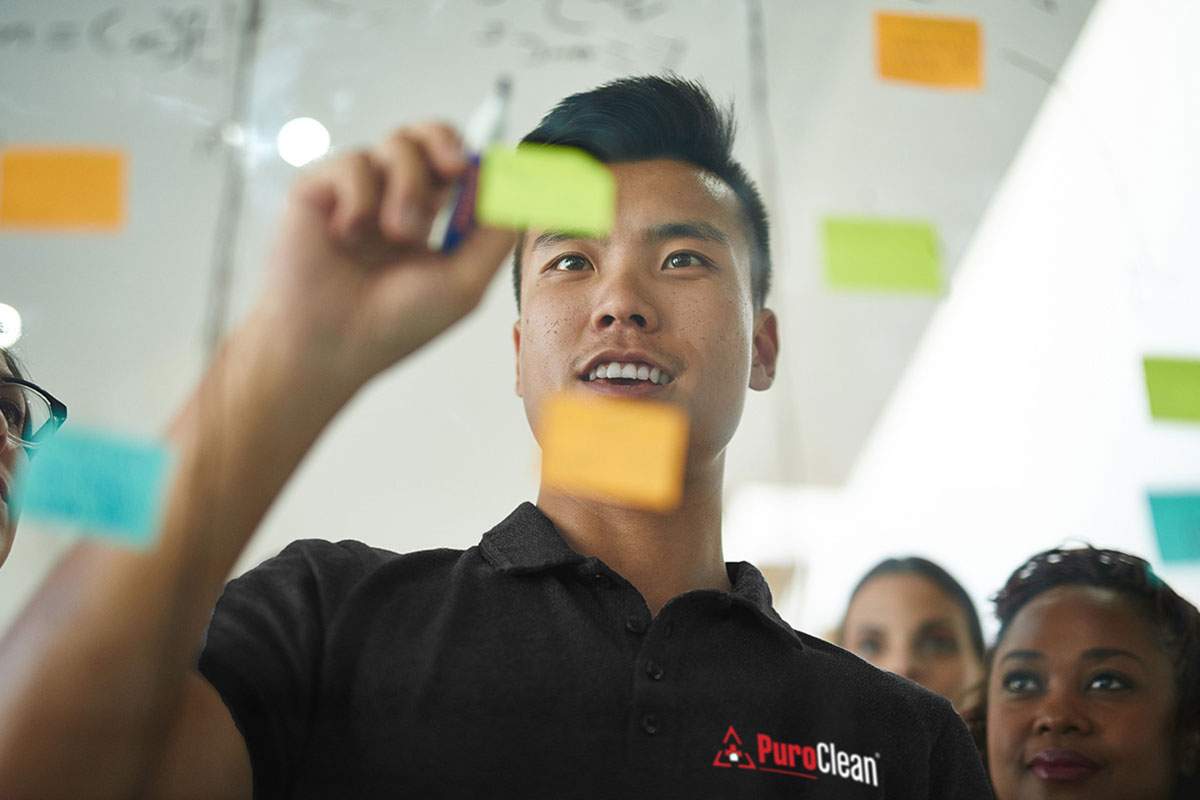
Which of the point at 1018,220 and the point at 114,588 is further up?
the point at 1018,220

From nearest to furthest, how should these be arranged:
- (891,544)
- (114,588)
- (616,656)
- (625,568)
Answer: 1. (114,588)
2. (616,656)
3. (625,568)
4. (891,544)

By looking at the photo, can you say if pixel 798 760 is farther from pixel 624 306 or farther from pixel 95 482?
pixel 95 482

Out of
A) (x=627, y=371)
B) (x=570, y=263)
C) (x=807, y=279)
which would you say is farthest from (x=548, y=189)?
(x=807, y=279)

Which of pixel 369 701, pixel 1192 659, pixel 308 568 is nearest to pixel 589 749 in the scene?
pixel 369 701

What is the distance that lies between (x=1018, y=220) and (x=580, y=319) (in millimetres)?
572

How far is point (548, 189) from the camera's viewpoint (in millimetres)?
1167

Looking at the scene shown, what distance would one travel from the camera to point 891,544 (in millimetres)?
1262

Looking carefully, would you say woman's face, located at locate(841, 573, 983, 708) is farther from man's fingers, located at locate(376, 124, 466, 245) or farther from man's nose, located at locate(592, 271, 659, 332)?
man's fingers, located at locate(376, 124, 466, 245)

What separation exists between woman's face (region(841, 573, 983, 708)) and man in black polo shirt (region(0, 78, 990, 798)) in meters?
0.08

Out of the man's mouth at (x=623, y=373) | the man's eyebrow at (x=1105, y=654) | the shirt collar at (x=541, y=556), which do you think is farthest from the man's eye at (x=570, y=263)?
the man's eyebrow at (x=1105, y=654)

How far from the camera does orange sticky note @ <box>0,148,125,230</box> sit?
1.14 metres

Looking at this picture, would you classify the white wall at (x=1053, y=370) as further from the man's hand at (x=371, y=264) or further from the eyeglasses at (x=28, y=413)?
the eyeglasses at (x=28, y=413)

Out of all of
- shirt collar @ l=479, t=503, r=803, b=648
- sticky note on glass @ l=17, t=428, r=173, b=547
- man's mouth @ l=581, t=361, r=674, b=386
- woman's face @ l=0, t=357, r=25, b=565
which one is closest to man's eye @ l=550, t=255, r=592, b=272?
man's mouth @ l=581, t=361, r=674, b=386

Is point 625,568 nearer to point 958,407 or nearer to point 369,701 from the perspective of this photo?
point 369,701
